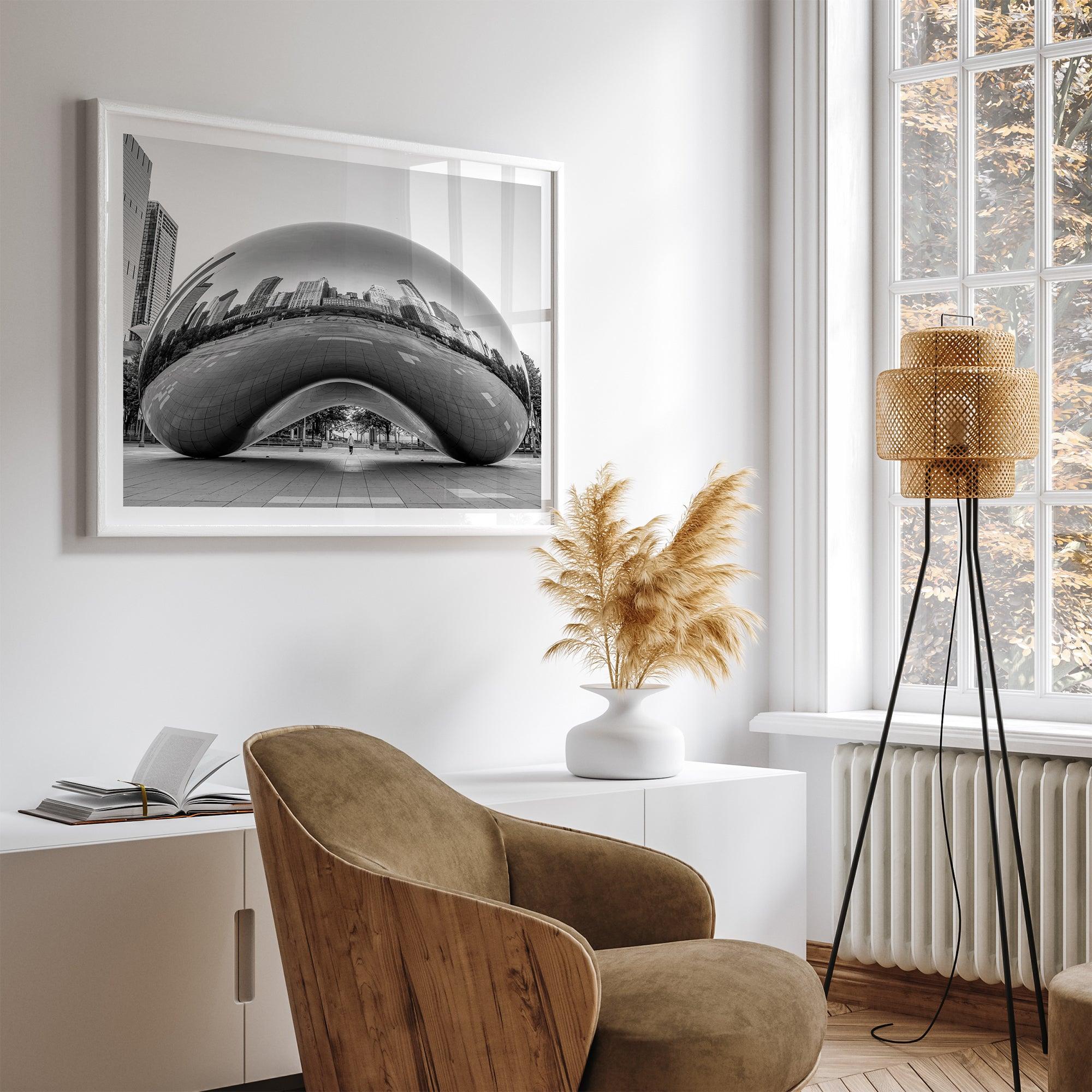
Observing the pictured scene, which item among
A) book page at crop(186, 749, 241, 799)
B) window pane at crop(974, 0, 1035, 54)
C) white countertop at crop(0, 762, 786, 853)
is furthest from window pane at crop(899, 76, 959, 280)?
book page at crop(186, 749, 241, 799)

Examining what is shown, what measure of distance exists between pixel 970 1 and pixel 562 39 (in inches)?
47.5

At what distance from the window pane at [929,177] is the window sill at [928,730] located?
128 cm

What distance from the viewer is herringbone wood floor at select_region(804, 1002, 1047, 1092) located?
305 cm

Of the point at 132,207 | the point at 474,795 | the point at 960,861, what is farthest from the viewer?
the point at 960,861

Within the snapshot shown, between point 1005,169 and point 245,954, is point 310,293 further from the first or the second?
point 1005,169

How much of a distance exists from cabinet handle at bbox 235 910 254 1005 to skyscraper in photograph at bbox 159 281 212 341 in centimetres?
124

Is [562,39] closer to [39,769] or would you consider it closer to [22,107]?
[22,107]

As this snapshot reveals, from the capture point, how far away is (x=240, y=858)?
98.1 inches

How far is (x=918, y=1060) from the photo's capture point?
3.23 metres

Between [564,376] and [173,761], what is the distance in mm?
1449

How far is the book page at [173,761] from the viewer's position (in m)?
2.58

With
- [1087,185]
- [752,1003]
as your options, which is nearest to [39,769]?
[752,1003]

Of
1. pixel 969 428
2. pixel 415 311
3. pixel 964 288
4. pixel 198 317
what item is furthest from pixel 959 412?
pixel 198 317

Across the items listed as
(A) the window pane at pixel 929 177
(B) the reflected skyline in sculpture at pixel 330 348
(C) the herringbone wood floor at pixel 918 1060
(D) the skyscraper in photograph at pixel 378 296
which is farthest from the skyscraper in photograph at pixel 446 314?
(C) the herringbone wood floor at pixel 918 1060
